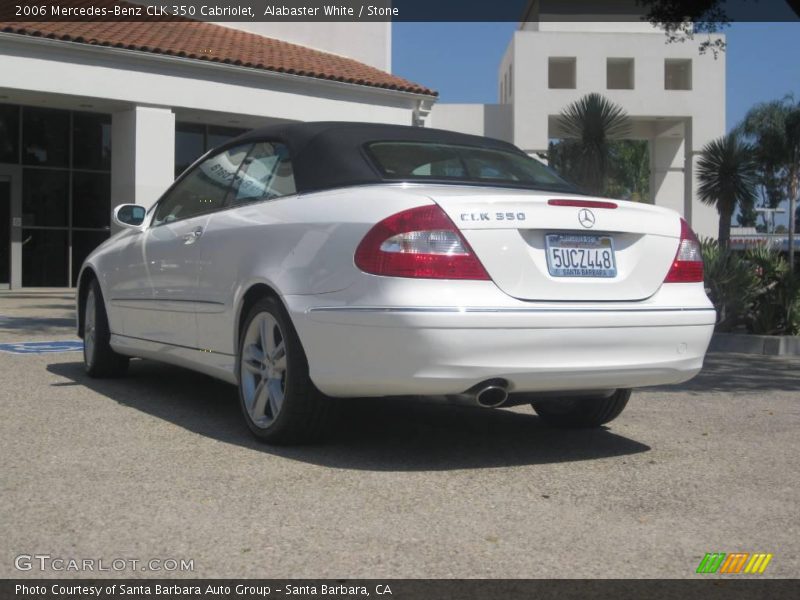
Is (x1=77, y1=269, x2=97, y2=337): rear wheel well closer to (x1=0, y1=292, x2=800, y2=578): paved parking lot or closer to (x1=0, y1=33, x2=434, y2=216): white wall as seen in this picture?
(x1=0, y1=292, x2=800, y2=578): paved parking lot

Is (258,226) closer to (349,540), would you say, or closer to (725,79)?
(349,540)

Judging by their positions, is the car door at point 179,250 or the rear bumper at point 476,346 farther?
the car door at point 179,250

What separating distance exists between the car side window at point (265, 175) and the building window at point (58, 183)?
630 inches

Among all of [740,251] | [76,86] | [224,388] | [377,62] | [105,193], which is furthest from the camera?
[377,62]

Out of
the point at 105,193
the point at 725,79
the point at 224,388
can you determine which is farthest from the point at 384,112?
the point at 725,79

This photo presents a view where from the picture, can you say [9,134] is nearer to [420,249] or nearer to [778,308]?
[778,308]

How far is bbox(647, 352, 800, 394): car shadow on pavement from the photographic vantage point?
7720 mm

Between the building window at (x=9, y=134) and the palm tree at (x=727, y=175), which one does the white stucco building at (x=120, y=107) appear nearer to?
the building window at (x=9, y=134)

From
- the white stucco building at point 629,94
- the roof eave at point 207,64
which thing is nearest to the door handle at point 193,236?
the roof eave at point 207,64

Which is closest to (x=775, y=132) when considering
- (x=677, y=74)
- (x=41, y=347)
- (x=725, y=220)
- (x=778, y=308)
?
(x=677, y=74)

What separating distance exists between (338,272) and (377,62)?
67.8 ft

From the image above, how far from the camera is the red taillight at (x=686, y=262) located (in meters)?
4.74

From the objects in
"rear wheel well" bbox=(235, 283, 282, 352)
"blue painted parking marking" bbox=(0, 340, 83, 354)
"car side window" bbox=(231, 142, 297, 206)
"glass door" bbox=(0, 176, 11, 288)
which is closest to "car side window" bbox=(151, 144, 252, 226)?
"car side window" bbox=(231, 142, 297, 206)

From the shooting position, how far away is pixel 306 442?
4.75 m
